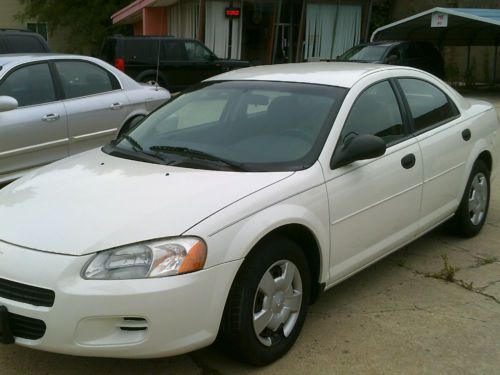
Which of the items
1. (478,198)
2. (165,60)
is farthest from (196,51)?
(478,198)

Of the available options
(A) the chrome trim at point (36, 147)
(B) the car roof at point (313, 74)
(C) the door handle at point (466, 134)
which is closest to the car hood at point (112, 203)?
(B) the car roof at point (313, 74)

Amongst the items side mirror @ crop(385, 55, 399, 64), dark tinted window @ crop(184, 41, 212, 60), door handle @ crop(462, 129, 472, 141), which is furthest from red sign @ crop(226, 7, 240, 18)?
door handle @ crop(462, 129, 472, 141)

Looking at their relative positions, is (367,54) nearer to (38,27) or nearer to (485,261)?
(485,261)

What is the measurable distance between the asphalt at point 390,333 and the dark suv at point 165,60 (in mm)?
12360

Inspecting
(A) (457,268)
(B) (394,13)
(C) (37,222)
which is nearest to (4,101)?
(C) (37,222)

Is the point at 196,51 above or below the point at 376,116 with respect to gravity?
below

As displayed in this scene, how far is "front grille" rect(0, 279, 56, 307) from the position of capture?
8.51 feet

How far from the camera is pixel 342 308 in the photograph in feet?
12.2

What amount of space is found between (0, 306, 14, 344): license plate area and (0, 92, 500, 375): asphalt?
37 cm

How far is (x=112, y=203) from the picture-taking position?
293cm

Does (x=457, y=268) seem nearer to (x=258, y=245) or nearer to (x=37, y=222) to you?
(x=258, y=245)

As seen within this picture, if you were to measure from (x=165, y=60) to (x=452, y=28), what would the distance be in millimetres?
10357

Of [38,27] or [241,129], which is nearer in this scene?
[241,129]

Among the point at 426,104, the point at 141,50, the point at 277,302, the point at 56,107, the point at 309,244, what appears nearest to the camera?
the point at 277,302
